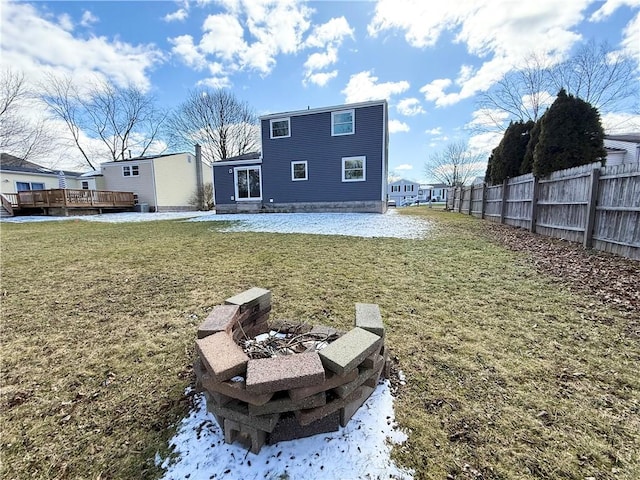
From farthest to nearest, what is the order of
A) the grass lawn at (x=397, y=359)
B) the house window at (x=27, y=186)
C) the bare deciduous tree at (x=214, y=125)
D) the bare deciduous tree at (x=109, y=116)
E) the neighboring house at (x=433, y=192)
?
the neighboring house at (x=433, y=192) → the bare deciduous tree at (x=109, y=116) → the bare deciduous tree at (x=214, y=125) → the house window at (x=27, y=186) → the grass lawn at (x=397, y=359)

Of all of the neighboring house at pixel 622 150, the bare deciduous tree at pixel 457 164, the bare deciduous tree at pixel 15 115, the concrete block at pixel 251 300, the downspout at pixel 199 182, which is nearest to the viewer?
the concrete block at pixel 251 300

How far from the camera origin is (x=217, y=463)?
4.68 feet

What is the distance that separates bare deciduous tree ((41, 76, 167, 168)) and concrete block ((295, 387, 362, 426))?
117 ft

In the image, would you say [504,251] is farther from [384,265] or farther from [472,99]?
[472,99]

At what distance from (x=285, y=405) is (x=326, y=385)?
228mm

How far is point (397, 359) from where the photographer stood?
2.26 metres

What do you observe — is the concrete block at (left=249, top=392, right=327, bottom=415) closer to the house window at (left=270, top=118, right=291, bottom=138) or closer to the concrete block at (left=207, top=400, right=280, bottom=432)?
the concrete block at (left=207, top=400, right=280, bottom=432)

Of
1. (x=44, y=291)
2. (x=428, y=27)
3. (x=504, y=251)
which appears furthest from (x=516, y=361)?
(x=428, y=27)

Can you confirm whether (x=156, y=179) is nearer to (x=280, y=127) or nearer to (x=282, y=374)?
(x=280, y=127)

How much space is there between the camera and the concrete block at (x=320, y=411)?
4.89ft

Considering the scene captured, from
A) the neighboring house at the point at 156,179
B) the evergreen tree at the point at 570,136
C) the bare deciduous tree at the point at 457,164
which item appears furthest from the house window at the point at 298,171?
the bare deciduous tree at the point at 457,164

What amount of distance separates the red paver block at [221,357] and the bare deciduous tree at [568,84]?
77.4 ft

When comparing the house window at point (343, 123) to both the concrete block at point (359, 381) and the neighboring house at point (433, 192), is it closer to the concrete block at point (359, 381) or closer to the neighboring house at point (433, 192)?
the concrete block at point (359, 381)

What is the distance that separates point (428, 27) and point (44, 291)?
39.1ft
